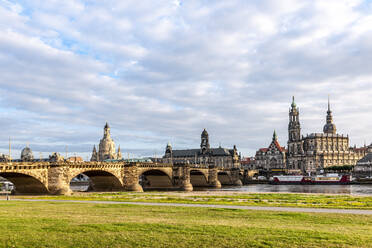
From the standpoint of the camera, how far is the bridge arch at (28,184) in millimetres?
60041

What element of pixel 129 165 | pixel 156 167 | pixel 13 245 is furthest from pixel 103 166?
pixel 13 245

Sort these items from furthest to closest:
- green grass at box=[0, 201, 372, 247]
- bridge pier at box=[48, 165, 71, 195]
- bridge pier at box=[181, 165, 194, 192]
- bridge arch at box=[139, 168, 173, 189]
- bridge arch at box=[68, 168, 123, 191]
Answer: bridge arch at box=[139, 168, 173, 189], bridge pier at box=[181, 165, 194, 192], bridge arch at box=[68, 168, 123, 191], bridge pier at box=[48, 165, 71, 195], green grass at box=[0, 201, 372, 247]

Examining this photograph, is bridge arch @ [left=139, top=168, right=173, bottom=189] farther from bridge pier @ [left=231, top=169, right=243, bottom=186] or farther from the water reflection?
bridge pier @ [left=231, top=169, right=243, bottom=186]

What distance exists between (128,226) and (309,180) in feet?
439

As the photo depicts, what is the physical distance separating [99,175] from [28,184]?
1895 centimetres

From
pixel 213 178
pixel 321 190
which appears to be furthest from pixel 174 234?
pixel 213 178

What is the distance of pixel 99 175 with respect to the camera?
264 feet

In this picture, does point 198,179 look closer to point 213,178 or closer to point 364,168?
point 213,178

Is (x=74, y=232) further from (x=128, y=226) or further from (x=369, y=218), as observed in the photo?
(x=369, y=218)

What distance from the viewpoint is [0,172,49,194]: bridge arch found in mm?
60041

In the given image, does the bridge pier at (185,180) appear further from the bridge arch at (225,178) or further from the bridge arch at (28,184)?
the bridge arch at (225,178)

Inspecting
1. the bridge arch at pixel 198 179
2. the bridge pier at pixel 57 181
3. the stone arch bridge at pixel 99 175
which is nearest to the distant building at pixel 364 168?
the bridge arch at pixel 198 179

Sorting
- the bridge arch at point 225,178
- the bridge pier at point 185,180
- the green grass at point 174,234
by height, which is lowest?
the bridge arch at point 225,178

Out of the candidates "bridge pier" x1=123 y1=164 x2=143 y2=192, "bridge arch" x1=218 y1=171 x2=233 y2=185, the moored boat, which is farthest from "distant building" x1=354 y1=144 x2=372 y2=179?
"bridge pier" x1=123 y1=164 x2=143 y2=192
